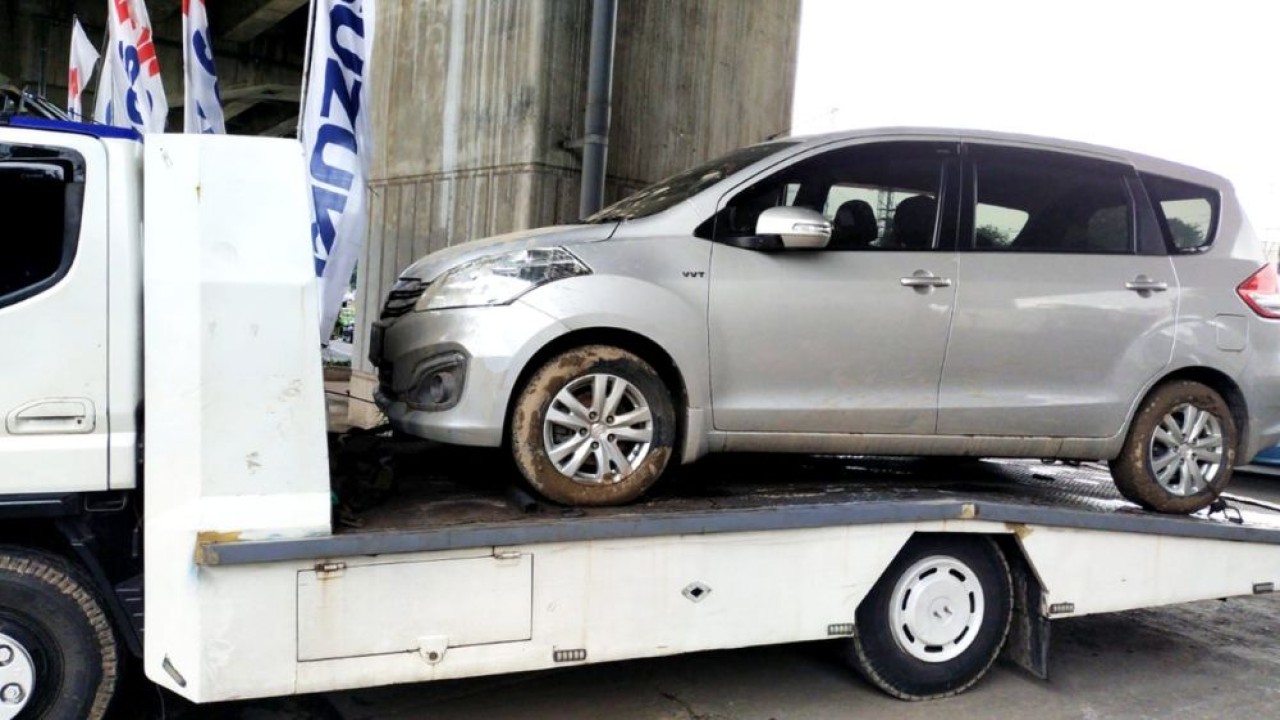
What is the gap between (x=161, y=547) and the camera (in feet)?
10.9

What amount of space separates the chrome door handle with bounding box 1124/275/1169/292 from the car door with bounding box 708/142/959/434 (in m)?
0.97

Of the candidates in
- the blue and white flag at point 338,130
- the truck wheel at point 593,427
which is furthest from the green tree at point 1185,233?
the blue and white flag at point 338,130

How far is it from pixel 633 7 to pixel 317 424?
7.57m

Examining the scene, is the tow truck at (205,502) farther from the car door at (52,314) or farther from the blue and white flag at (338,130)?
the blue and white flag at (338,130)

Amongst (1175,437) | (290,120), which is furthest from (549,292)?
(290,120)

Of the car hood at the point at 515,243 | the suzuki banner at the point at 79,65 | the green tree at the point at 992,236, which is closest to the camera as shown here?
the car hood at the point at 515,243

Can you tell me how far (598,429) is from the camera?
13.7ft

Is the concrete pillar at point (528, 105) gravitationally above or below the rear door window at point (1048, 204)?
above

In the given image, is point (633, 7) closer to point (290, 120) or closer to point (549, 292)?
point (549, 292)

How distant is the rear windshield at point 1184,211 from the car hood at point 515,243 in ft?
9.45

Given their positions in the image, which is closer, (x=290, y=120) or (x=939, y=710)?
(x=939, y=710)

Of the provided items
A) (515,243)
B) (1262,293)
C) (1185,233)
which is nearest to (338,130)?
(515,243)

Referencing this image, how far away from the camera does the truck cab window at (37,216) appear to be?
3.38 m

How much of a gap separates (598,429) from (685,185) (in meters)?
1.44
